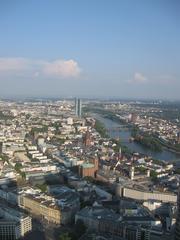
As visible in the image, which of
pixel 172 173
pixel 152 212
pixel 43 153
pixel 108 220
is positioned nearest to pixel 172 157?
pixel 172 173

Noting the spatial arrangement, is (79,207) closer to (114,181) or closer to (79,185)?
(79,185)

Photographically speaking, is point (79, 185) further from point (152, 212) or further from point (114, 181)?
point (152, 212)

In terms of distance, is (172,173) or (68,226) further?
(172,173)

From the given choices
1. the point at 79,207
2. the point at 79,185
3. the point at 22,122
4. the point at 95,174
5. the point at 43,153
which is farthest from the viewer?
the point at 22,122

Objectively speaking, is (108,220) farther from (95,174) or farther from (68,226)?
(95,174)

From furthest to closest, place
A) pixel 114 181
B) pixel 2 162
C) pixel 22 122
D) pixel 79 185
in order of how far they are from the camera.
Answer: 1. pixel 22 122
2. pixel 2 162
3. pixel 114 181
4. pixel 79 185

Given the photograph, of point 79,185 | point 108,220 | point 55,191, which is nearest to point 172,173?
point 79,185

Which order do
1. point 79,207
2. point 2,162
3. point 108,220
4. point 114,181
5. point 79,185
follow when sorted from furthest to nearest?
1. point 2,162
2. point 114,181
3. point 79,185
4. point 79,207
5. point 108,220

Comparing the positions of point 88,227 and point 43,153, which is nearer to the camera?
point 88,227

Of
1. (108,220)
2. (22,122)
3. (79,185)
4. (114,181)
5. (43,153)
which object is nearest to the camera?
(108,220)
